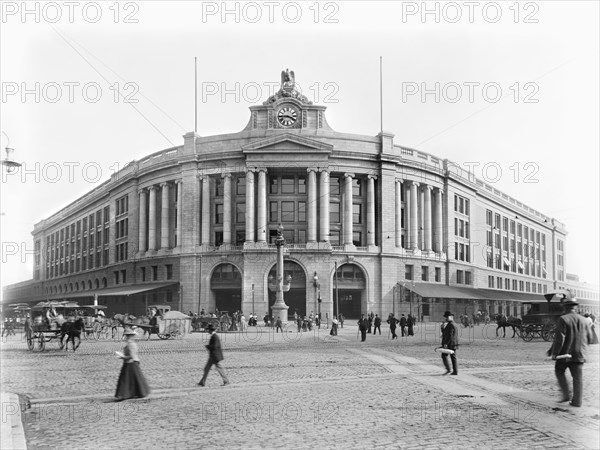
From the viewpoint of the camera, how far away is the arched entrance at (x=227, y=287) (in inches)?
2640

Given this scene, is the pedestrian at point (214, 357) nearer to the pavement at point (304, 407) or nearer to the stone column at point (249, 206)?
the pavement at point (304, 407)

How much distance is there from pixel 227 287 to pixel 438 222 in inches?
1016

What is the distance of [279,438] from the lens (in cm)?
932

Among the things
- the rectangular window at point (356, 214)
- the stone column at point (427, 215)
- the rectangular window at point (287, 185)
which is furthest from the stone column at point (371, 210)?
the stone column at point (427, 215)

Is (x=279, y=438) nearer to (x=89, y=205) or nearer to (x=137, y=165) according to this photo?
(x=137, y=165)

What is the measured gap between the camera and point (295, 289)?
6625 centimetres

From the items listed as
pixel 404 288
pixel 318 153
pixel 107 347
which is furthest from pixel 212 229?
pixel 107 347

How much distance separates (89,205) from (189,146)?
30.6 m

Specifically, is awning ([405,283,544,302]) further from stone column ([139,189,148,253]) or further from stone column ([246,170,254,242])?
stone column ([139,189,148,253])

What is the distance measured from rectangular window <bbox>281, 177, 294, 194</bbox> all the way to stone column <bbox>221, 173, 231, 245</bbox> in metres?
5.81

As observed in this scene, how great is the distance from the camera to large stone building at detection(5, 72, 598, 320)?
6581 centimetres

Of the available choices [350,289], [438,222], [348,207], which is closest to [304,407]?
[348,207]

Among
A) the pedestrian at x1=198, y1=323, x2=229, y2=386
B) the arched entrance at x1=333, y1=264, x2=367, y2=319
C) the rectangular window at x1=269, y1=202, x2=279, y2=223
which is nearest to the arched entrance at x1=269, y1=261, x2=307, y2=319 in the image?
the arched entrance at x1=333, y1=264, x2=367, y2=319

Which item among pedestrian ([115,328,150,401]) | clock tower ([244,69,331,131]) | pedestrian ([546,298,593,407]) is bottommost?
pedestrian ([115,328,150,401])
